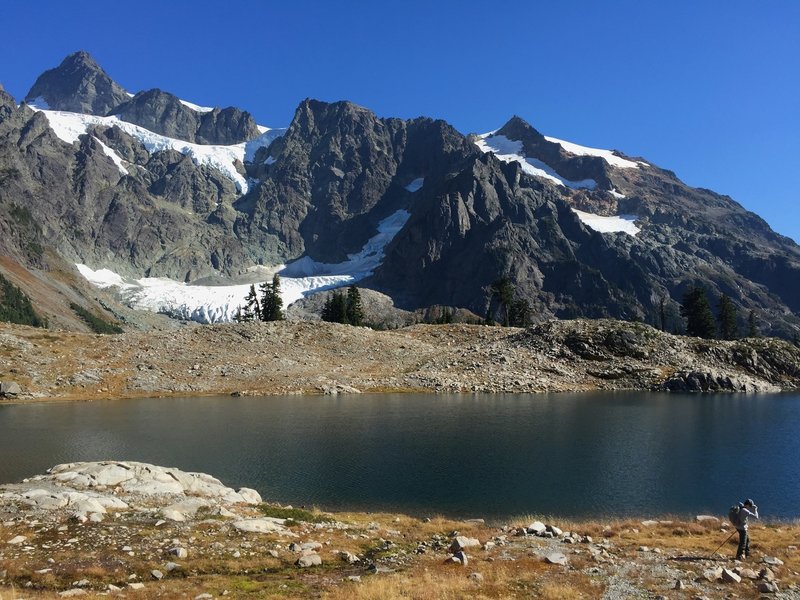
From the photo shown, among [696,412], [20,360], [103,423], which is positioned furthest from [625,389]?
[20,360]

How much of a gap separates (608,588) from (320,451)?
35980 millimetres

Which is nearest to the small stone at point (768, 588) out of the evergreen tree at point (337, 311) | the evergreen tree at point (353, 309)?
the evergreen tree at point (337, 311)

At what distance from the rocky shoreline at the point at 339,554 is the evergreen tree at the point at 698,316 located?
455 ft

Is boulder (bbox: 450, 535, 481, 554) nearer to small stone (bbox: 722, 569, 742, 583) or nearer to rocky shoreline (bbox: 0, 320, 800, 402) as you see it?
small stone (bbox: 722, 569, 742, 583)

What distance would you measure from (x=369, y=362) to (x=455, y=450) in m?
65.7

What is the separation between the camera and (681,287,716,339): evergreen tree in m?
153

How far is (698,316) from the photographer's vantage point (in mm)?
154625

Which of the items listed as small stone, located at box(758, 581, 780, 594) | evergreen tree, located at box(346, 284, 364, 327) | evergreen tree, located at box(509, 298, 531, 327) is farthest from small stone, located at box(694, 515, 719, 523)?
evergreen tree, located at box(509, 298, 531, 327)

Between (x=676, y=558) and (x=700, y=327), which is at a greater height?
(x=700, y=327)

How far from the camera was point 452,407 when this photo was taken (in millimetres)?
82500

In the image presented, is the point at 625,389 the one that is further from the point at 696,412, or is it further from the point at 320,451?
the point at 320,451

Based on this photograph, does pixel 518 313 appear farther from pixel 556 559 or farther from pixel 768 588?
pixel 768 588

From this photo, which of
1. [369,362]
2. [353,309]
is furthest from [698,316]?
[353,309]

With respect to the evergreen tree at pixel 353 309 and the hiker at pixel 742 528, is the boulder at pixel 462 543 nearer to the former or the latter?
the hiker at pixel 742 528
